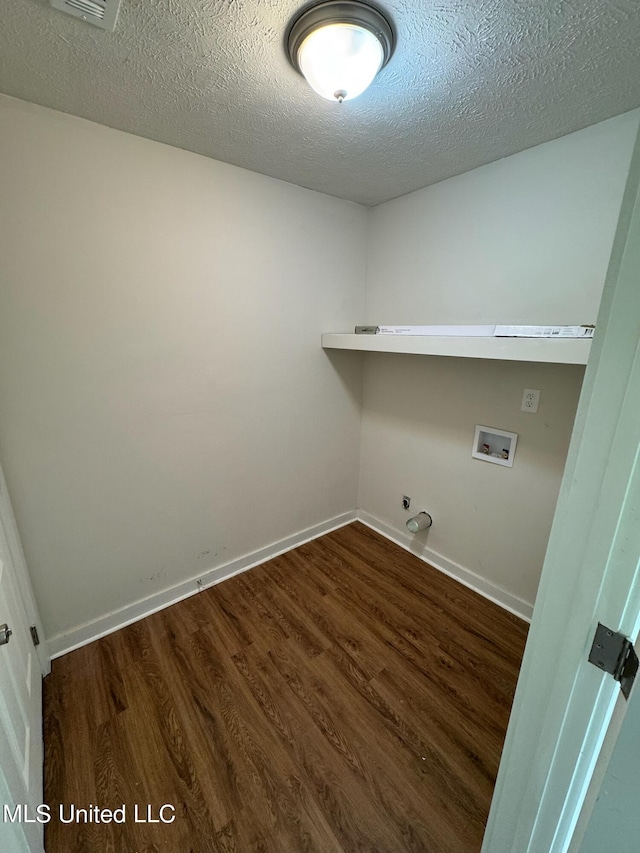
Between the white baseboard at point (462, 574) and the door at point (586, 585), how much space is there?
1.22 metres

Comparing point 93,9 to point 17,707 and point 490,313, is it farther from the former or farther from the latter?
point 17,707

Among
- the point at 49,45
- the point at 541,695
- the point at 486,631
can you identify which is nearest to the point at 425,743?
the point at 486,631

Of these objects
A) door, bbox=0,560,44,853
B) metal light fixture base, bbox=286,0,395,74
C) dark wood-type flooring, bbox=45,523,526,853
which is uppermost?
metal light fixture base, bbox=286,0,395,74

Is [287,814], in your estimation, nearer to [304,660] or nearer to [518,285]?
[304,660]

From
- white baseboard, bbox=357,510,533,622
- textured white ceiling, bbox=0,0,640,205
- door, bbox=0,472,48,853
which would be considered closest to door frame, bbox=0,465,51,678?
door, bbox=0,472,48,853

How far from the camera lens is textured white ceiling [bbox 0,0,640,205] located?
850 millimetres

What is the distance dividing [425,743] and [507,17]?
2273 mm

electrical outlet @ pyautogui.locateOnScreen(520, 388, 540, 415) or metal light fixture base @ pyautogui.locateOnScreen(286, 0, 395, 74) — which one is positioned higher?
metal light fixture base @ pyautogui.locateOnScreen(286, 0, 395, 74)

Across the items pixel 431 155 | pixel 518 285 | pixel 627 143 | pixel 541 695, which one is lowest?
pixel 541 695

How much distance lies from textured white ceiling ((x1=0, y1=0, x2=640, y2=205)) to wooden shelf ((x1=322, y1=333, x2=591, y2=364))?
799mm

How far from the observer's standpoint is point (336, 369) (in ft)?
7.64

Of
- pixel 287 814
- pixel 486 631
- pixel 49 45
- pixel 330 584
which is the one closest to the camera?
pixel 49 45

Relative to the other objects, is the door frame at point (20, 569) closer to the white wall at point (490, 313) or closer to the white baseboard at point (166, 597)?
the white baseboard at point (166, 597)

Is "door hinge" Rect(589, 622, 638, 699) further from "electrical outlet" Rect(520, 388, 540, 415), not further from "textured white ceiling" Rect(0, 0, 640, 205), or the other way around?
"textured white ceiling" Rect(0, 0, 640, 205)
